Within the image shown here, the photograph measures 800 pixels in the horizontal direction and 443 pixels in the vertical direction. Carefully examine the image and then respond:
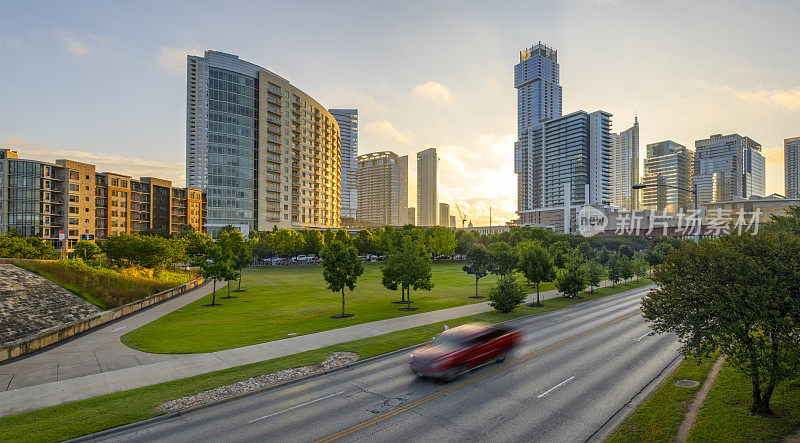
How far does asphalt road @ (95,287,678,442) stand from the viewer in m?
10.8

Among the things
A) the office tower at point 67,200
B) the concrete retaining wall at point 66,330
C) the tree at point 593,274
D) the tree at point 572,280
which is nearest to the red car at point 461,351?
the tree at point 572,280

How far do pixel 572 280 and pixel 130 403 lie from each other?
33868 mm

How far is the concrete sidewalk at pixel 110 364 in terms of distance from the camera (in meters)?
13.9

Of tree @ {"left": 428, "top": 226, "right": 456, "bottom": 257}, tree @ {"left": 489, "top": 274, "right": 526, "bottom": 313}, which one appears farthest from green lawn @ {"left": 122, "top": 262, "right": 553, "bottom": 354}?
tree @ {"left": 428, "top": 226, "right": 456, "bottom": 257}

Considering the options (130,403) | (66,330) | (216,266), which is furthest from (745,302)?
(216,266)

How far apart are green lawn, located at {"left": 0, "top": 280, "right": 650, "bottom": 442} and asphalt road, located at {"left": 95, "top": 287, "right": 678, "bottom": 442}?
1217mm

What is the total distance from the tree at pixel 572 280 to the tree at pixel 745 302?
23064 mm

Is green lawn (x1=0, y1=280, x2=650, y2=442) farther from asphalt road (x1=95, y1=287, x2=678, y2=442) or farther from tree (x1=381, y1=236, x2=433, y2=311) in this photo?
tree (x1=381, y1=236, x2=433, y2=311)

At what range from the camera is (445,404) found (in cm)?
1265

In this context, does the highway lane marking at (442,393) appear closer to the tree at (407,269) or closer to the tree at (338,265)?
the tree at (407,269)

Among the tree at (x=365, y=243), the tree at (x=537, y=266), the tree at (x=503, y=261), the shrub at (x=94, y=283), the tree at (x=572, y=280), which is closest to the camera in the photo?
the shrub at (x=94, y=283)

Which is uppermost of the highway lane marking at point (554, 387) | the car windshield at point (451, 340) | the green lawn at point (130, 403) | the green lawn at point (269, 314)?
the car windshield at point (451, 340)

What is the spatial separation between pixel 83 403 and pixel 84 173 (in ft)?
335

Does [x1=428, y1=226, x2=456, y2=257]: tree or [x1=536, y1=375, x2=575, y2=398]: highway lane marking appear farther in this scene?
[x1=428, y1=226, x2=456, y2=257]: tree
